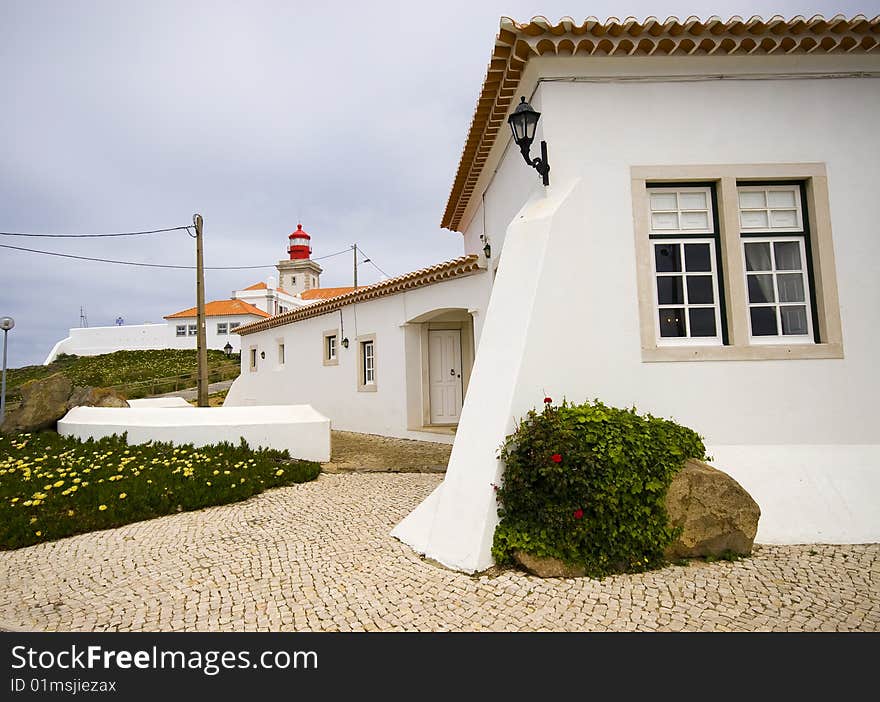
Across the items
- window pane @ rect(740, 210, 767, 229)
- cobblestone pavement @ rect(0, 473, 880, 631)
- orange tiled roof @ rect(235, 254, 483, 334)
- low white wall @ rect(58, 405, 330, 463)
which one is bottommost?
cobblestone pavement @ rect(0, 473, 880, 631)

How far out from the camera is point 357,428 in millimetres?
12406

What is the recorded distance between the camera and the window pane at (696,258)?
5.18m

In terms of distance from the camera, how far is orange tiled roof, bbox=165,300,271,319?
132ft

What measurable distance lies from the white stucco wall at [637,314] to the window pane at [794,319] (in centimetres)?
35

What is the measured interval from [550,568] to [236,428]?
6360mm

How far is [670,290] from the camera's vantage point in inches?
202

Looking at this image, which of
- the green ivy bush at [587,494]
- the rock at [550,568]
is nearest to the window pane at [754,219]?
the green ivy bush at [587,494]

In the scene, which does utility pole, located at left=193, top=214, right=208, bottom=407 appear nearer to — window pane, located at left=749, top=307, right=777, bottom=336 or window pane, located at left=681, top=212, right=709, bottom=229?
window pane, located at left=681, top=212, right=709, bottom=229

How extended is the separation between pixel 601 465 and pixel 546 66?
4136 mm

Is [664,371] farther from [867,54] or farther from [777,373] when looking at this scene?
[867,54]

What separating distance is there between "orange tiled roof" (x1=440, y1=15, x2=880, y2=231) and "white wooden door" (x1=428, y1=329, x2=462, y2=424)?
6684 mm

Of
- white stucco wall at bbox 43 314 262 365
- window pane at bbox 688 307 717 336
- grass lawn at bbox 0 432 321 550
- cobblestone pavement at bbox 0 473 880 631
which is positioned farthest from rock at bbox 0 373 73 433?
white stucco wall at bbox 43 314 262 365

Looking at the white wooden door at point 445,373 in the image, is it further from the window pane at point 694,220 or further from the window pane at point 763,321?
the window pane at point 763,321

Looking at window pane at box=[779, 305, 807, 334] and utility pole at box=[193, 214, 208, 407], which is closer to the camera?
window pane at box=[779, 305, 807, 334]
